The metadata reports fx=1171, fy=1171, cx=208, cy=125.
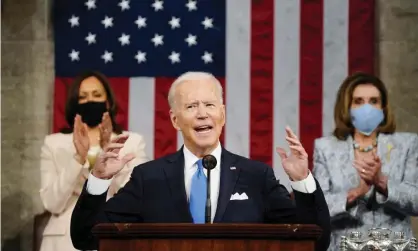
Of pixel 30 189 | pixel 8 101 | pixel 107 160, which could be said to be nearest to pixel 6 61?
pixel 8 101

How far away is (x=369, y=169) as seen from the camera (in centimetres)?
715

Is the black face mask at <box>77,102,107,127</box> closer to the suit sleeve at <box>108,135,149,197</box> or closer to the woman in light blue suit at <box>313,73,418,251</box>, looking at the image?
the suit sleeve at <box>108,135,149,197</box>

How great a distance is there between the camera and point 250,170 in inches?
212

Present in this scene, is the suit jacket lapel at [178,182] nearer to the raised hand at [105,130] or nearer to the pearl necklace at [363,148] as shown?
the raised hand at [105,130]

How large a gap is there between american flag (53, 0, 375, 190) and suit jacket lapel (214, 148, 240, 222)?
3.24 meters

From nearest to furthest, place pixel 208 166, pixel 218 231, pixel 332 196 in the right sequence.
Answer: pixel 218 231 → pixel 208 166 → pixel 332 196

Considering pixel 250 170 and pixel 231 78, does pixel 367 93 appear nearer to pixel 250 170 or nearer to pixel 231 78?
pixel 231 78

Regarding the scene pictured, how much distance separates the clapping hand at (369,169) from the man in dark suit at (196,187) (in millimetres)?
Result: 1856

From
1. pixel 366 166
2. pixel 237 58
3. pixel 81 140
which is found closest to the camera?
pixel 366 166

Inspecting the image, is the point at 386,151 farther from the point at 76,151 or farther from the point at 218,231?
the point at 218,231

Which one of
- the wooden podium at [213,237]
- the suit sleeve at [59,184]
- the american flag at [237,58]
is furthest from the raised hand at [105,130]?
the wooden podium at [213,237]

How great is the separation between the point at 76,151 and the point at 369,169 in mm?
1904

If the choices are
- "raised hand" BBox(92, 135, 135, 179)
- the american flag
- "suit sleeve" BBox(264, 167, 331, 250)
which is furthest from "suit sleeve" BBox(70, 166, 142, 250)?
the american flag

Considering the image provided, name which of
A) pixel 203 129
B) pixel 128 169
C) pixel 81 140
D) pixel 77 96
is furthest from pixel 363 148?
pixel 203 129
